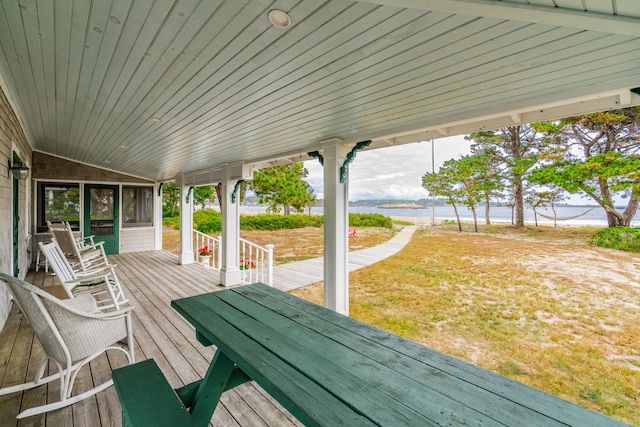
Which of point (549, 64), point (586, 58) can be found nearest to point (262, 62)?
point (549, 64)

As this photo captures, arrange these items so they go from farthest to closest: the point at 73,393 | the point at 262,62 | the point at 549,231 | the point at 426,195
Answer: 1. the point at 426,195
2. the point at 549,231
3. the point at 73,393
4. the point at 262,62

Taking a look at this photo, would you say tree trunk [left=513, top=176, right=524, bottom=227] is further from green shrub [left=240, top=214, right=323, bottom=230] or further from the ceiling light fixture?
green shrub [left=240, top=214, right=323, bottom=230]

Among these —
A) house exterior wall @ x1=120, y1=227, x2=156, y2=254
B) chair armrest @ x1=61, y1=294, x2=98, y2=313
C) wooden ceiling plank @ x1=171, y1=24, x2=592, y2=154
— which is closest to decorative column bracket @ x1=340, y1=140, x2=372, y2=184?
wooden ceiling plank @ x1=171, y1=24, x2=592, y2=154

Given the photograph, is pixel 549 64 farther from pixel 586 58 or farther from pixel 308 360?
pixel 308 360

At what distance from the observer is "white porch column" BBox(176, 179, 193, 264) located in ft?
22.9

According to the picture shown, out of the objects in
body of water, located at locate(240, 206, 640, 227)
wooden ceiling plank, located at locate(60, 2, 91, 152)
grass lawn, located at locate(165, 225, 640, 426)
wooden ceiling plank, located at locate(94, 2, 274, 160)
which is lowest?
grass lawn, located at locate(165, 225, 640, 426)

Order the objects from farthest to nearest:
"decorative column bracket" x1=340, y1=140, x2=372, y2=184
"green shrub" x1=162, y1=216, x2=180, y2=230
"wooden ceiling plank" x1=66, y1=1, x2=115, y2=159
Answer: "green shrub" x1=162, y1=216, x2=180, y2=230
"decorative column bracket" x1=340, y1=140, x2=372, y2=184
"wooden ceiling plank" x1=66, y1=1, x2=115, y2=159

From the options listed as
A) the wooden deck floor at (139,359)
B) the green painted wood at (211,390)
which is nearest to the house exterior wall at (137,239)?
the wooden deck floor at (139,359)

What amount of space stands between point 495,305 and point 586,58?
4.11m

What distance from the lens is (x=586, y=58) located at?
130 centimetres

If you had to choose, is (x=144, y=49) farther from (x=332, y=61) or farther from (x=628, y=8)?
(x=628, y=8)

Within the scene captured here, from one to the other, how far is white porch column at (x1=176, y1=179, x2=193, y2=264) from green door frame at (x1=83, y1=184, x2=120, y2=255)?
2564 millimetres

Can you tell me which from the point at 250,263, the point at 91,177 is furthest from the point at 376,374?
the point at 91,177

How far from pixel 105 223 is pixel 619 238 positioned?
36.8 feet
